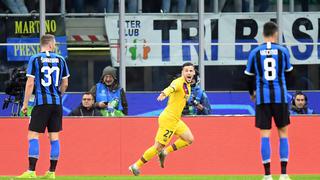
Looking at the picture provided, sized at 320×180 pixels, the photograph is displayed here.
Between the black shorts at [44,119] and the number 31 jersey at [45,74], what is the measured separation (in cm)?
7

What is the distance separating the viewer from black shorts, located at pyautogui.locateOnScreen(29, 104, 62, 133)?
13.4 m

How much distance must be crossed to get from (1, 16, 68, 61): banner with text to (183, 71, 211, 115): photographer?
111 inches

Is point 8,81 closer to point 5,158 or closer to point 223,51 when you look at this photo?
point 5,158

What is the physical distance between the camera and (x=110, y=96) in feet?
57.2

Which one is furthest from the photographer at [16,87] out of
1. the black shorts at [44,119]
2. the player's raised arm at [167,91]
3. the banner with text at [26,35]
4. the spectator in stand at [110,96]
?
the black shorts at [44,119]

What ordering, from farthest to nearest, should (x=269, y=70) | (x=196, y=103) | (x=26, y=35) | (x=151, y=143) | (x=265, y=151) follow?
(x=26, y=35) → (x=196, y=103) → (x=151, y=143) → (x=269, y=70) → (x=265, y=151)

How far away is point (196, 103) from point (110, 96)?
5.01ft

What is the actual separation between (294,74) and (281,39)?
728mm

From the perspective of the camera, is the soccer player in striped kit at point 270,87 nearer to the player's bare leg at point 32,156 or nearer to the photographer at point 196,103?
the player's bare leg at point 32,156

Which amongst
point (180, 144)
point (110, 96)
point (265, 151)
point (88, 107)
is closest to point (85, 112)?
point (88, 107)

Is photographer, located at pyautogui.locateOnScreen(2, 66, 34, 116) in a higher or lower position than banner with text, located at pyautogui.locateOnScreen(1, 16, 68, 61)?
lower

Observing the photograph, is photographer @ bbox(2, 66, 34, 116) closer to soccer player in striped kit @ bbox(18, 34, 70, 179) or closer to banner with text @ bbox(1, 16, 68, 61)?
banner with text @ bbox(1, 16, 68, 61)

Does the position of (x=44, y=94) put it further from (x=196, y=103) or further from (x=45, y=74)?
(x=196, y=103)

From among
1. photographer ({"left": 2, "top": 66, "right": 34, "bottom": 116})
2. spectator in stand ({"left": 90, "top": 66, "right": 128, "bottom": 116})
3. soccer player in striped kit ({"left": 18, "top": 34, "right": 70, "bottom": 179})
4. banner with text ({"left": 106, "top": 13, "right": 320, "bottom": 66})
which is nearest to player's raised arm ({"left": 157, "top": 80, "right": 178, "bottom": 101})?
soccer player in striped kit ({"left": 18, "top": 34, "right": 70, "bottom": 179})
